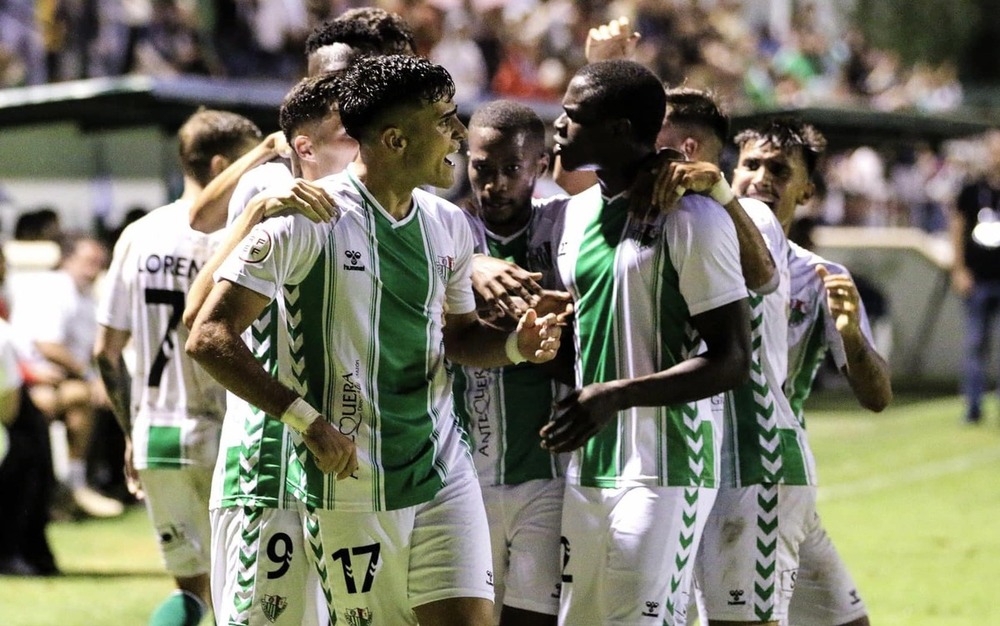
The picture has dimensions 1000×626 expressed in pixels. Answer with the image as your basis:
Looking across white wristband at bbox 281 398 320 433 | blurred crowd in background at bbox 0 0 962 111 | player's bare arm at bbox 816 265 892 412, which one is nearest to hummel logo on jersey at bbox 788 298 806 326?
player's bare arm at bbox 816 265 892 412

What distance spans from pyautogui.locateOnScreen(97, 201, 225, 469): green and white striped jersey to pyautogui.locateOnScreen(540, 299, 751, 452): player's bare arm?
8.03ft

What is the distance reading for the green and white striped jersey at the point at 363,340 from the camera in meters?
4.62

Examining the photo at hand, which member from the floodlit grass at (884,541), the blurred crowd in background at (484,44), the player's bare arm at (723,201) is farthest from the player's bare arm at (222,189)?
the blurred crowd in background at (484,44)

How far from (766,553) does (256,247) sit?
84.5 inches

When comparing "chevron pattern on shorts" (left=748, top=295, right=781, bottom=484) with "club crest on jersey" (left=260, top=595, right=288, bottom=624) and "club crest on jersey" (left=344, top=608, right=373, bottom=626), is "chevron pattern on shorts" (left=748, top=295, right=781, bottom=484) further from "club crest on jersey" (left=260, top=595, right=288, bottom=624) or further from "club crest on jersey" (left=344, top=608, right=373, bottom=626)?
"club crest on jersey" (left=260, top=595, right=288, bottom=624)

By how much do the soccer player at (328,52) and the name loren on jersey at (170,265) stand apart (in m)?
0.28

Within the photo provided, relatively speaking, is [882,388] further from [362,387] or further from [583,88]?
[362,387]

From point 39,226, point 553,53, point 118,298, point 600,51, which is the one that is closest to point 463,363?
point 600,51

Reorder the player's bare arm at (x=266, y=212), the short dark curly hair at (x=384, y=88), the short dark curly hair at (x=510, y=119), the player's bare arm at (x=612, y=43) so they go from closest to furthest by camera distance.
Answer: the player's bare arm at (x=266, y=212) → the short dark curly hair at (x=384, y=88) → the short dark curly hair at (x=510, y=119) → the player's bare arm at (x=612, y=43)

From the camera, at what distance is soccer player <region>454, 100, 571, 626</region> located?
5504 mm

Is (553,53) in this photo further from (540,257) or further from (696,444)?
(696,444)

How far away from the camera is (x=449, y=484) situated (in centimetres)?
480

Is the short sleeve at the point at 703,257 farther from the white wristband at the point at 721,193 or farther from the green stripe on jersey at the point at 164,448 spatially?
the green stripe on jersey at the point at 164,448

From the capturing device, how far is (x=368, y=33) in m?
6.21
